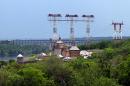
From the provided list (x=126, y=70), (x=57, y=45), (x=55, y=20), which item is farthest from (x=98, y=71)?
(x=55, y=20)

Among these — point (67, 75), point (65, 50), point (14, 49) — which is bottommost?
point (14, 49)

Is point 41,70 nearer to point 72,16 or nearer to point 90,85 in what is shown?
point 90,85

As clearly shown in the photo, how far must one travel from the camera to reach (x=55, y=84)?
46.9 meters

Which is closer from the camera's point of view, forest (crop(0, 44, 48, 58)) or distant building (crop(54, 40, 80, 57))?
distant building (crop(54, 40, 80, 57))

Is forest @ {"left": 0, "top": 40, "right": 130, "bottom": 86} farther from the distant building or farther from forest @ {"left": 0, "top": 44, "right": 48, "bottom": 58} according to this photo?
forest @ {"left": 0, "top": 44, "right": 48, "bottom": 58}

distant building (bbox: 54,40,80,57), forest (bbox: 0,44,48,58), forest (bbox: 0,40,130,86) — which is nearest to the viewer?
forest (bbox: 0,40,130,86)

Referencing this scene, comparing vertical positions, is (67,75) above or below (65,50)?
above

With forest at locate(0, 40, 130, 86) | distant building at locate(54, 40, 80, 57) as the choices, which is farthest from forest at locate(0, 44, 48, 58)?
forest at locate(0, 40, 130, 86)

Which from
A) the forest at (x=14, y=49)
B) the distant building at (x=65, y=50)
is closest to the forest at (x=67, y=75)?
the distant building at (x=65, y=50)

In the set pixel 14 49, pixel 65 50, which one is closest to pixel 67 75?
pixel 65 50

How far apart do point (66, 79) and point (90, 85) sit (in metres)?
5.02

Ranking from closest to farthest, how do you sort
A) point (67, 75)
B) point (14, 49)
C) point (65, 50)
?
point (67, 75)
point (65, 50)
point (14, 49)

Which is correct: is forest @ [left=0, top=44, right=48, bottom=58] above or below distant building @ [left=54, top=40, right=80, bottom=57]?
below

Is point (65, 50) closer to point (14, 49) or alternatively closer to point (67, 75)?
point (67, 75)
